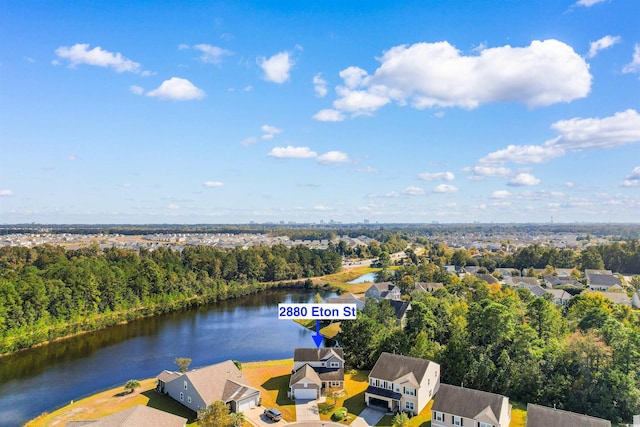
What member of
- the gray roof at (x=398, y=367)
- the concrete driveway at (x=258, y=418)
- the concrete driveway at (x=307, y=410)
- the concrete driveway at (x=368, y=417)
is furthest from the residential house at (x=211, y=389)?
the gray roof at (x=398, y=367)

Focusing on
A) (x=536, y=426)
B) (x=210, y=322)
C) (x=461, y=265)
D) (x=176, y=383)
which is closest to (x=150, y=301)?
(x=210, y=322)

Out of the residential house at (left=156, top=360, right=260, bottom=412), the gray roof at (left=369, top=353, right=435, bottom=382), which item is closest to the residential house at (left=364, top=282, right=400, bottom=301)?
the gray roof at (left=369, top=353, right=435, bottom=382)

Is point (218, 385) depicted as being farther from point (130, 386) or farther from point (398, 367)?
point (398, 367)

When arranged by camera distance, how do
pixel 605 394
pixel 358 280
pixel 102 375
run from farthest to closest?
pixel 358 280, pixel 102 375, pixel 605 394

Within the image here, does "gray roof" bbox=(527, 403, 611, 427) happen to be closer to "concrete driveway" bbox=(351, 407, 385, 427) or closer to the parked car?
"concrete driveway" bbox=(351, 407, 385, 427)

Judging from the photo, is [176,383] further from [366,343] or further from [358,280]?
[358,280]

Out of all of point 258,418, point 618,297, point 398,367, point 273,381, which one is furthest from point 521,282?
point 258,418

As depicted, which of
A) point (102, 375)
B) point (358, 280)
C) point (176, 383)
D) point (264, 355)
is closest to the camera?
point (176, 383)
